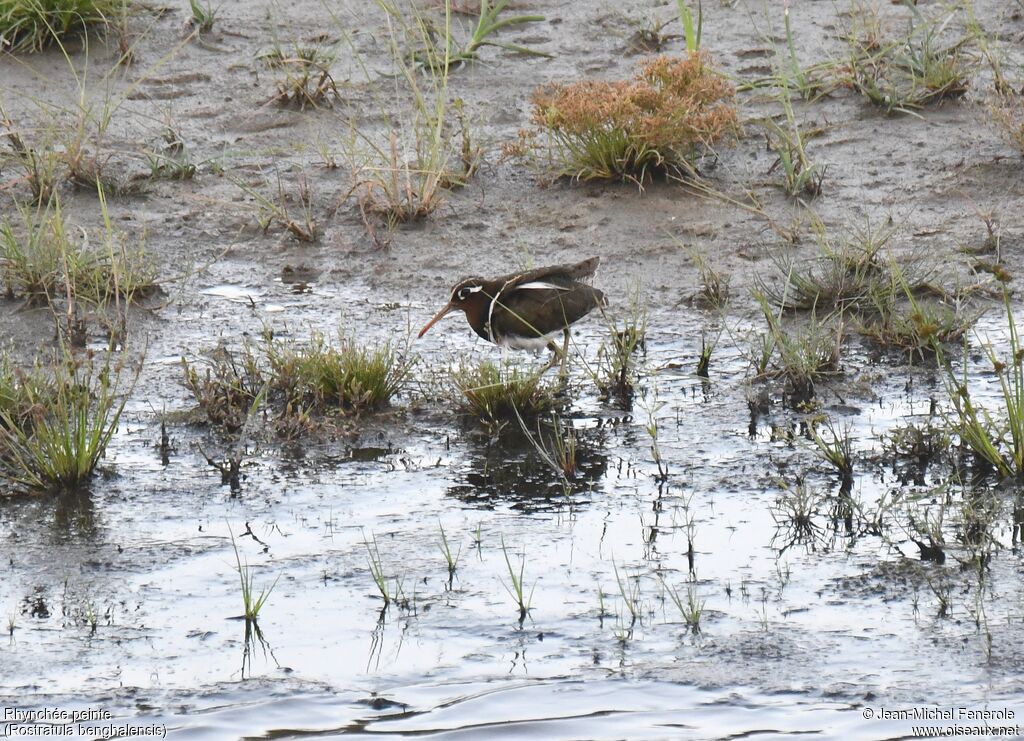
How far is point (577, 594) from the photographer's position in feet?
17.2

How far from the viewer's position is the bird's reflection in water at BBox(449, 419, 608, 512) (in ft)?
19.9

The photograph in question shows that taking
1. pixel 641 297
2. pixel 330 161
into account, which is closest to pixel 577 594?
pixel 641 297

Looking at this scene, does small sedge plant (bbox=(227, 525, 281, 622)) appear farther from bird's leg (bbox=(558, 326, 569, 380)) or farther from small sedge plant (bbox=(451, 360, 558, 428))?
bird's leg (bbox=(558, 326, 569, 380))

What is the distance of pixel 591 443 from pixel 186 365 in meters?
1.93

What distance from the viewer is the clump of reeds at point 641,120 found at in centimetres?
866

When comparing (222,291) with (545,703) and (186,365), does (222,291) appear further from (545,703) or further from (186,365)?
(545,703)

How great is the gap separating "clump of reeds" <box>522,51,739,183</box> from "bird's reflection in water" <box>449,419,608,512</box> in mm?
2703

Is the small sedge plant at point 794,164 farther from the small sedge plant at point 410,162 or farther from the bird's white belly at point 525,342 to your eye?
the bird's white belly at point 525,342

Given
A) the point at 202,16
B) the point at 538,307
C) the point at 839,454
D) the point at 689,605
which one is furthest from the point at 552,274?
the point at 202,16

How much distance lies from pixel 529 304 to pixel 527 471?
977 mm
